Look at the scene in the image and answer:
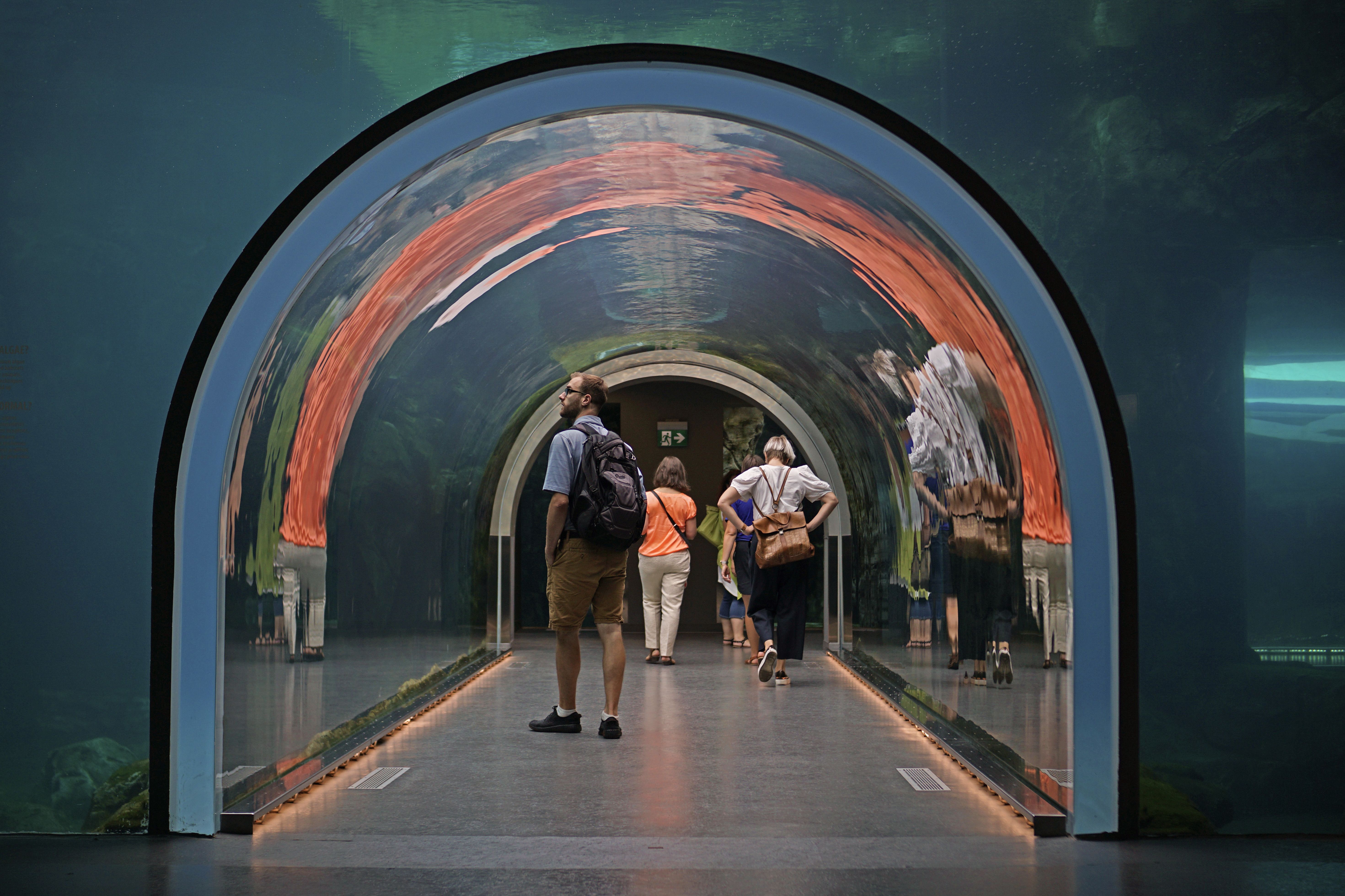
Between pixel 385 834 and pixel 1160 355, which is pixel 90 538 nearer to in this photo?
pixel 385 834

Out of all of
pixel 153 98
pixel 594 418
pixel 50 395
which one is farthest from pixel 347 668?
pixel 153 98

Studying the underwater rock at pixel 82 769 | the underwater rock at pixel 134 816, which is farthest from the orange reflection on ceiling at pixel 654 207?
the underwater rock at pixel 134 816

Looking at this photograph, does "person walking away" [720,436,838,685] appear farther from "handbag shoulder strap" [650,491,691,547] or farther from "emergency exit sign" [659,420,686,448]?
"emergency exit sign" [659,420,686,448]

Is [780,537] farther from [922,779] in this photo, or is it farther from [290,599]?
[290,599]

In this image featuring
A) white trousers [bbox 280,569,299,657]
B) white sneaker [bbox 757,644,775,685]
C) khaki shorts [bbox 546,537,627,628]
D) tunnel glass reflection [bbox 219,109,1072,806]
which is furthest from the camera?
white sneaker [bbox 757,644,775,685]

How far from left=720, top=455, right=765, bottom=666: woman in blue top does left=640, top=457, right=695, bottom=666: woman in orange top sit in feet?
1.55

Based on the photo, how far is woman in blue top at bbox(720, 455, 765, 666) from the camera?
1140 cm

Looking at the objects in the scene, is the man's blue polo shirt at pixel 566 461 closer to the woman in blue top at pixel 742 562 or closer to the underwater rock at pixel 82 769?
the underwater rock at pixel 82 769

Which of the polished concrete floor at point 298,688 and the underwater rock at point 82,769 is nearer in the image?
the underwater rock at point 82,769

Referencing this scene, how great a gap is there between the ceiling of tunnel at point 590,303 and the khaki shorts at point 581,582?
1.28 meters

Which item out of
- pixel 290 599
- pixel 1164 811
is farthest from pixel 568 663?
pixel 1164 811

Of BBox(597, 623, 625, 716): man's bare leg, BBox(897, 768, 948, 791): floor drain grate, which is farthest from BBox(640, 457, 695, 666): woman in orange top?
BBox(897, 768, 948, 791): floor drain grate

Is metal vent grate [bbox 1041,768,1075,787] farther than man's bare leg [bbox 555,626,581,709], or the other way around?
man's bare leg [bbox 555,626,581,709]

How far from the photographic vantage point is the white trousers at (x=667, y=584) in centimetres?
1127
